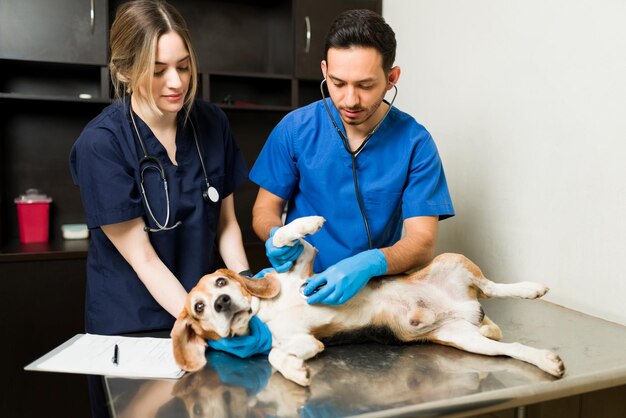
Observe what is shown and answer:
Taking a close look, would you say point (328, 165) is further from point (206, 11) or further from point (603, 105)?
point (206, 11)

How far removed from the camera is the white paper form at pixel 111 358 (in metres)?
1.13

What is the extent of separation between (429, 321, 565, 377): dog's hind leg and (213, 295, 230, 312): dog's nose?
20.0 inches

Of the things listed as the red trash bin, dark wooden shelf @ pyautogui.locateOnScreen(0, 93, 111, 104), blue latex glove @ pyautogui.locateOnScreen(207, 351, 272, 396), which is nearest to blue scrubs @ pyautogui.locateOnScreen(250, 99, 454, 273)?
blue latex glove @ pyautogui.locateOnScreen(207, 351, 272, 396)

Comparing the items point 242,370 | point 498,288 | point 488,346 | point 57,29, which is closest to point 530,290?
point 498,288

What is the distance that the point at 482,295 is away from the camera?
1429 millimetres

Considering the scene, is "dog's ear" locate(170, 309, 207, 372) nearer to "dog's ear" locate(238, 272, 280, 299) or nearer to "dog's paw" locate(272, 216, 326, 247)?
"dog's ear" locate(238, 272, 280, 299)

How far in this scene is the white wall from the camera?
1527 millimetres

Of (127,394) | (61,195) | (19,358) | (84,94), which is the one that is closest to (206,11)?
(84,94)

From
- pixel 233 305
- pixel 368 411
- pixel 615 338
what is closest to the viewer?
pixel 368 411

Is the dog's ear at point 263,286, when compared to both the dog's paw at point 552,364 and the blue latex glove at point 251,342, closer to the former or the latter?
the blue latex glove at point 251,342

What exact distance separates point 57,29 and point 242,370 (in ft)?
6.68

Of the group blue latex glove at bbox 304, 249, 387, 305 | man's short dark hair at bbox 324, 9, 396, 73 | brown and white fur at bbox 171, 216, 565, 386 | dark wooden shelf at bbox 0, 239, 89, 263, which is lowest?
dark wooden shelf at bbox 0, 239, 89, 263

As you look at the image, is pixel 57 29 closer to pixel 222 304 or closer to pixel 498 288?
pixel 222 304

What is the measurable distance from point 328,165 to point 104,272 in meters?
0.68
